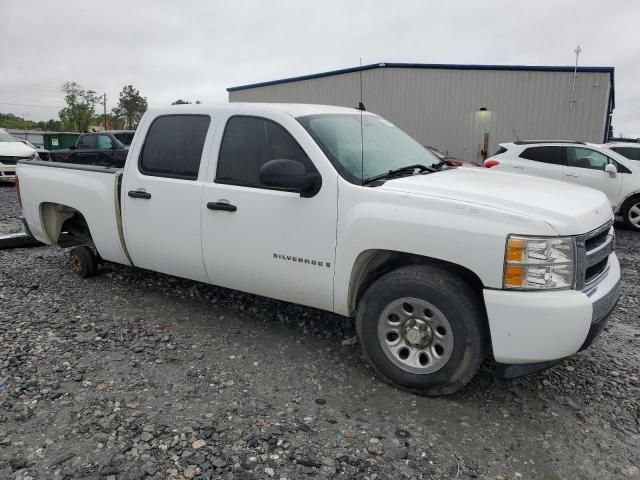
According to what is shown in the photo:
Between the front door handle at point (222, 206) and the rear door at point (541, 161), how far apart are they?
8102 mm

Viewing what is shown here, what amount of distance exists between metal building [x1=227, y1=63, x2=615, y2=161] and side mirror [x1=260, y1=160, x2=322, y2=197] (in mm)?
15715

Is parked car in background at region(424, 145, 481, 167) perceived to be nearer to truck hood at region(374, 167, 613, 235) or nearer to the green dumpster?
truck hood at region(374, 167, 613, 235)

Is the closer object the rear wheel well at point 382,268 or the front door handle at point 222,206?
the rear wheel well at point 382,268

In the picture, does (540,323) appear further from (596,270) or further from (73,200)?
(73,200)

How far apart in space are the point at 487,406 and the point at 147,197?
3.09 metres

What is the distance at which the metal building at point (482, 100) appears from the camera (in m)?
18.1

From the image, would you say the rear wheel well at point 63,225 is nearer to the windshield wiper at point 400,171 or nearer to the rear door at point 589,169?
the windshield wiper at point 400,171

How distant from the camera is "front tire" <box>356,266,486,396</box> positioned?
2.97m

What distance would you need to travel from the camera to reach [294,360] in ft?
12.3

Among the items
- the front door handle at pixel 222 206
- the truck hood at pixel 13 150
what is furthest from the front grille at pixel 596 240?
Answer: the truck hood at pixel 13 150

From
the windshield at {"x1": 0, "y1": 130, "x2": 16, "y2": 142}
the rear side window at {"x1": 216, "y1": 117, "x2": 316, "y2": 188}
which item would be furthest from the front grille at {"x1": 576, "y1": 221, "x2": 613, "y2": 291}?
the windshield at {"x1": 0, "y1": 130, "x2": 16, "y2": 142}

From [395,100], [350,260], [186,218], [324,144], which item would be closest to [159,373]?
[186,218]

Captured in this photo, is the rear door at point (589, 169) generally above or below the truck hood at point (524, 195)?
below

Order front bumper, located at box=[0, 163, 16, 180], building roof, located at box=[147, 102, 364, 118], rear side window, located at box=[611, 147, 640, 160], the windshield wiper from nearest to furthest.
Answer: the windshield wiper → building roof, located at box=[147, 102, 364, 118] → rear side window, located at box=[611, 147, 640, 160] → front bumper, located at box=[0, 163, 16, 180]
